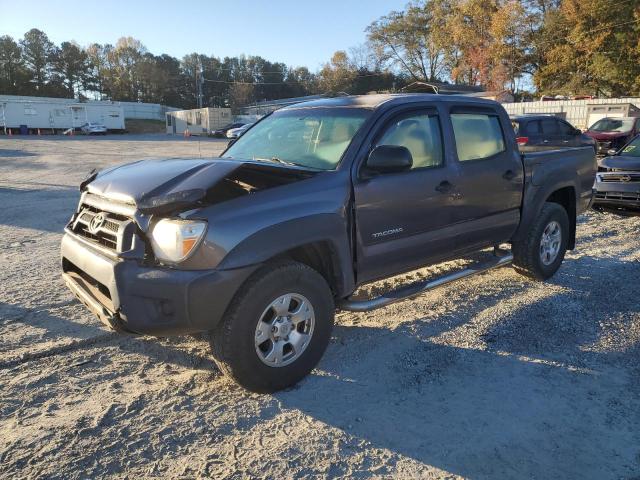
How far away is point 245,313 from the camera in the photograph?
310cm

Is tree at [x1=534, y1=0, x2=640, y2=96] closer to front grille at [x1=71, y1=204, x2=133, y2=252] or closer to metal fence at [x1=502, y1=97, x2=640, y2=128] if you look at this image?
metal fence at [x1=502, y1=97, x2=640, y2=128]

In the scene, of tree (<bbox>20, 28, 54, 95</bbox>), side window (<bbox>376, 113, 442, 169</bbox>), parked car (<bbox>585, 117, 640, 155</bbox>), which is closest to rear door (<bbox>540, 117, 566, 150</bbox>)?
parked car (<bbox>585, 117, 640, 155</bbox>)

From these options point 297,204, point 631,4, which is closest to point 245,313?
point 297,204

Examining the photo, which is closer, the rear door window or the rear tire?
the rear tire

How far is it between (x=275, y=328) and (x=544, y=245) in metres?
3.62

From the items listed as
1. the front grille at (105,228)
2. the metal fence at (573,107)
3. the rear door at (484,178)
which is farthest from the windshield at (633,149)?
the metal fence at (573,107)

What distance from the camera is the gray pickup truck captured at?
2988 millimetres

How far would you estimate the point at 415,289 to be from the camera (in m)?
4.14

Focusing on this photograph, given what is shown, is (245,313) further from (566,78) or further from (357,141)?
(566,78)

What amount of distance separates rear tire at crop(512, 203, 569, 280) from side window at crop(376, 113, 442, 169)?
1717 millimetres

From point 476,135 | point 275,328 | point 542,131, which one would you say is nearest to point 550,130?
point 542,131

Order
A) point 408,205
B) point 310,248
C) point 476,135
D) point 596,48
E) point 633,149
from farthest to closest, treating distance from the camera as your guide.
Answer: point 596,48 → point 633,149 → point 476,135 → point 408,205 → point 310,248

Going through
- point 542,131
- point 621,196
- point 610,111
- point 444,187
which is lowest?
point 621,196

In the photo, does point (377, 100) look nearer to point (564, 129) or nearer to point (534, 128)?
point (534, 128)
